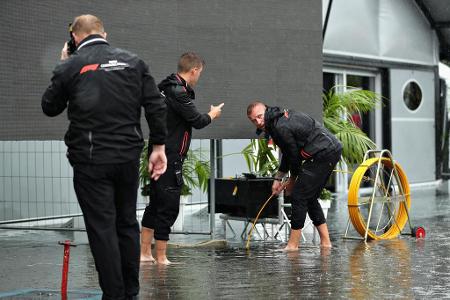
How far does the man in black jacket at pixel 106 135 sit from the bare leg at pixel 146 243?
107 inches

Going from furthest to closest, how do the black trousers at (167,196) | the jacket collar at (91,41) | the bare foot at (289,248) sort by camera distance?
the bare foot at (289,248)
the black trousers at (167,196)
the jacket collar at (91,41)

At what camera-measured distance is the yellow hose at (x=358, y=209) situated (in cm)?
1071

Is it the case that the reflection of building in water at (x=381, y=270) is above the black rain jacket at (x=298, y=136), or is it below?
below

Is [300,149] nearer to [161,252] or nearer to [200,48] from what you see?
[200,48]

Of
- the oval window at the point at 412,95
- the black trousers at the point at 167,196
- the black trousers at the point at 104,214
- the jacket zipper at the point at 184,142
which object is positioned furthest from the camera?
the oval window at the point at 412,95

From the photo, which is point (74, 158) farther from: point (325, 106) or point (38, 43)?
point (325, 106)

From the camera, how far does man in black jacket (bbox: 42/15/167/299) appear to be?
591cm

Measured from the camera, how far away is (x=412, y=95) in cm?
2133

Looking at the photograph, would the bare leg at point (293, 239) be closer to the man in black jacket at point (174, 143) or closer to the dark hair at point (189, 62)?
the man in black jacket at point (174, 143)

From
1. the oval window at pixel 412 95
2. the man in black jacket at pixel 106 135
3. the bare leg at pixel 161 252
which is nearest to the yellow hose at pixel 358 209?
the bare leg at pixel 161 252

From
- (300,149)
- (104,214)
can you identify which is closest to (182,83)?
(300,149)

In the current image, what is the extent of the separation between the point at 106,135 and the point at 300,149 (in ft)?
14.1

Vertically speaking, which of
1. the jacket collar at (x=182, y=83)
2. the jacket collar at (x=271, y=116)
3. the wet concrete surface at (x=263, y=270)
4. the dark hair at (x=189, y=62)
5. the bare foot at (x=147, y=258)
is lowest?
the wet concrete surface at (x=263, y=270)

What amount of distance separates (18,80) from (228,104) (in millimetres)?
2294
